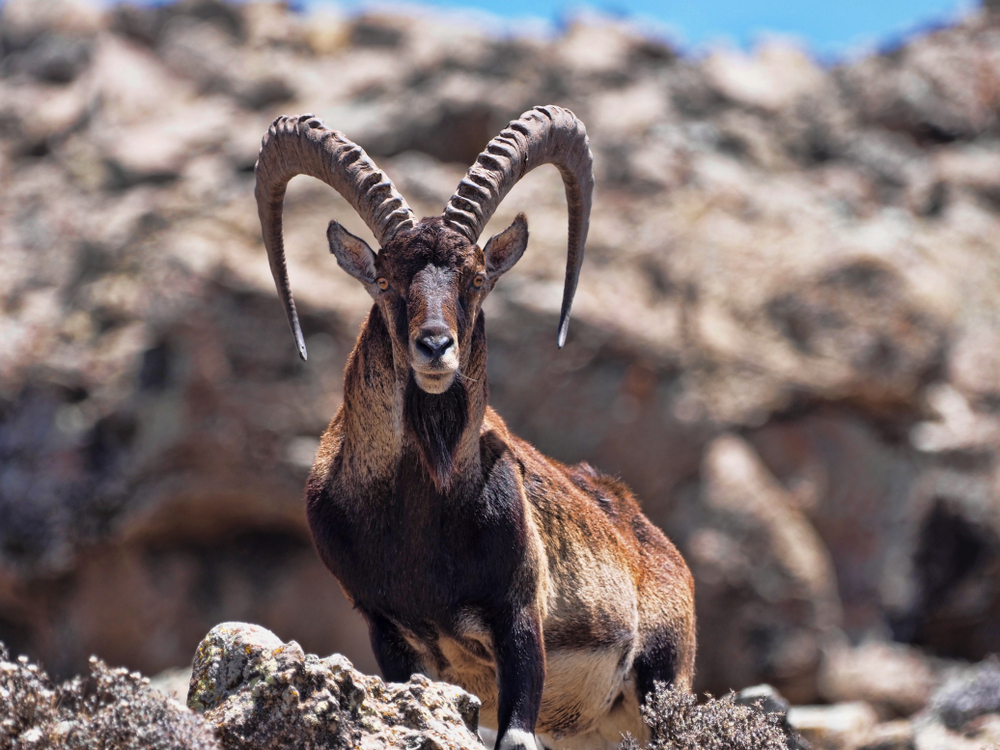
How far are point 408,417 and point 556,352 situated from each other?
9827mm

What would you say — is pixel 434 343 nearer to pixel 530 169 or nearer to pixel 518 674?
pixel 518 674

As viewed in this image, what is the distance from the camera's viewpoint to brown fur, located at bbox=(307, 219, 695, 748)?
5.73 meters

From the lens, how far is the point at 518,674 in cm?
566

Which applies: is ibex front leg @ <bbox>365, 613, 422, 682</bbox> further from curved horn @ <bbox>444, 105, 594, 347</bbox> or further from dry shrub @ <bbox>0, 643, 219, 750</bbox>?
curved horn @ <bbox>444, 105, 594, 347</bbox>

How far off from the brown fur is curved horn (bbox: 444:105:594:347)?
29 centimetres

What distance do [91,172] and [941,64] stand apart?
15290 mm

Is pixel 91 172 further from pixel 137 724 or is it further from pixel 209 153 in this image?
pixel 137 724

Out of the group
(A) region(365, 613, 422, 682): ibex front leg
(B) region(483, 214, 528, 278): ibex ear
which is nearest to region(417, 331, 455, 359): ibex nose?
(B) region(483, 214, 528, 278): ibex ear

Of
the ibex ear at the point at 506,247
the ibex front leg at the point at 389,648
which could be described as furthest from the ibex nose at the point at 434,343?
the ibex front leg at the point at 389,648

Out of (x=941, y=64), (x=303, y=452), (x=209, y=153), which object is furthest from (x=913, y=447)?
(x=209, y=153)

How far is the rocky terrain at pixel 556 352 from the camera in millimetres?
15289

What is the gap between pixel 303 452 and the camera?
50.1 feet

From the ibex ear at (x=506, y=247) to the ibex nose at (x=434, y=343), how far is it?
1.29 metres

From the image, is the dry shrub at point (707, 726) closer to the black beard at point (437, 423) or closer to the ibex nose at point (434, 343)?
the black beard at point (437, 423)
